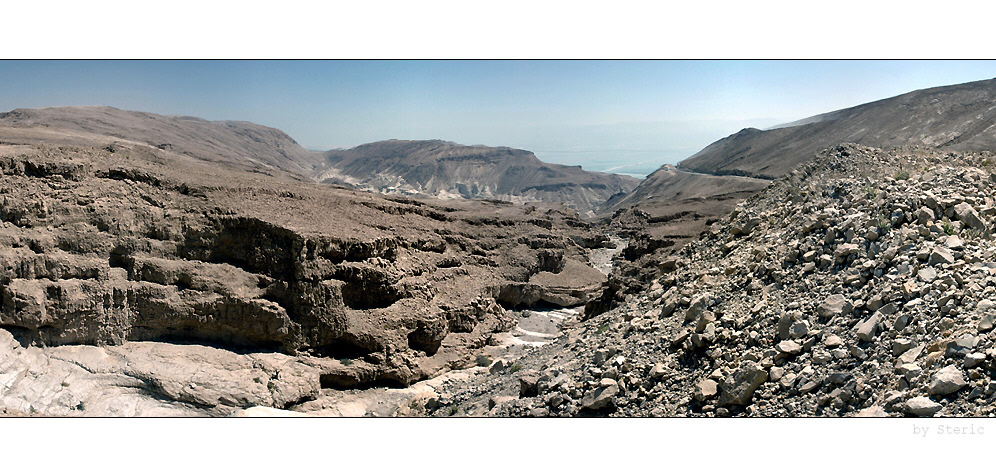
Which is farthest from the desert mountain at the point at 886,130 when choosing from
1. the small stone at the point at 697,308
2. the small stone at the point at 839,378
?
the small stone at the point at 839,378

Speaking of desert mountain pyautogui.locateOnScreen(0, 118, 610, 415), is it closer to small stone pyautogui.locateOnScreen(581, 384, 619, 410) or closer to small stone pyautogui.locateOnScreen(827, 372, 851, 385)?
small stone pyautogui.locateOnScreen(581, 384, 619, 410)

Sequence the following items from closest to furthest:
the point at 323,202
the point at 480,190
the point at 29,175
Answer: the point at 29,175, the point at 323,202, the point at 480,190

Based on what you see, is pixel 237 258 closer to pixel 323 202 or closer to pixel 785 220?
pixel 323 202

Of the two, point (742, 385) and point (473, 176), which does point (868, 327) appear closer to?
point (742, 385)

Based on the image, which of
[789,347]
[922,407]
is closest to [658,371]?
[789,347]

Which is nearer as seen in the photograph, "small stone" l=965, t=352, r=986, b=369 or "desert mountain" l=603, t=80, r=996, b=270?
"small stone" l=965, t=352, r=986, b=369

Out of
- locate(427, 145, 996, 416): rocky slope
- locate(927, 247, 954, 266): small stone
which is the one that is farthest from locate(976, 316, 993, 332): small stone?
locate(927, 247, 954, 266): small stone

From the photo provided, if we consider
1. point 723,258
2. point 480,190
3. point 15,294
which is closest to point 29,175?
point 15,294
